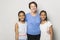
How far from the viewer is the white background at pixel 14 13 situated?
2.19m

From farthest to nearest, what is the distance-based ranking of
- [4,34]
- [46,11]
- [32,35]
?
[4,34], [46,11], [32,35]

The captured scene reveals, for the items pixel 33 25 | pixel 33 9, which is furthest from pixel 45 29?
pixel 33 9

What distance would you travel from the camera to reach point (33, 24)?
2045 mm

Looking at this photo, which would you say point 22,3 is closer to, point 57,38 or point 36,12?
point 36,12

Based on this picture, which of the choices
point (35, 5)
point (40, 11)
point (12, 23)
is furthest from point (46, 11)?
point (12, 23)

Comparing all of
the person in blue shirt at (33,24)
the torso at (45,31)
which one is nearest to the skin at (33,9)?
the person in blue shirt at (33,24)

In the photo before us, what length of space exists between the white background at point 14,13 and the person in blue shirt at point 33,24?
0.61 feet

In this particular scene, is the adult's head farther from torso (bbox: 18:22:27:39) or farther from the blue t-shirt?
torso (bbox: 18:22:27:39)

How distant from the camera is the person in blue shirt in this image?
2.04 metres

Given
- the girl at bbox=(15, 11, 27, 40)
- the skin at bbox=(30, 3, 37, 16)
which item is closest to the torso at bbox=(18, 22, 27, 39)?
the girl at bbox=(15, 11, 27, 40)

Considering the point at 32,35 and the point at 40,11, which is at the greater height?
the point at 40,11

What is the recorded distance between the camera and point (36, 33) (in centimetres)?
205

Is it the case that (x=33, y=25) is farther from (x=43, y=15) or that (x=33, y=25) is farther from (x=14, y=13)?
(x=14, y=13)

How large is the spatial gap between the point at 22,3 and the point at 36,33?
1.66 ft
